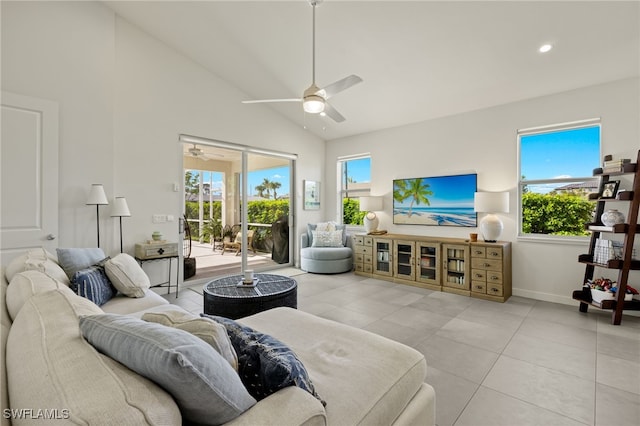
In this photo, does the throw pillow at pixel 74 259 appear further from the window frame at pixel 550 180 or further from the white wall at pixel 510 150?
the window frame at pixel 550 180

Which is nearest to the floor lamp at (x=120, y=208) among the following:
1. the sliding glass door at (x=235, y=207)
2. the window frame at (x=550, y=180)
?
the sliding glass door at (x=235, y=207)

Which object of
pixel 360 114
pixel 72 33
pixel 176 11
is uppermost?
pixel 176 11

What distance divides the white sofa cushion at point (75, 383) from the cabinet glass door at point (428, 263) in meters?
4.48

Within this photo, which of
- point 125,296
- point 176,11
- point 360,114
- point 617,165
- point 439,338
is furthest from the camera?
point 360,114

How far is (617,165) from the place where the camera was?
3.29 metres

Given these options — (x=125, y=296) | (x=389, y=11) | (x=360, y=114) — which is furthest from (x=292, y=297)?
(x=360, y=114)

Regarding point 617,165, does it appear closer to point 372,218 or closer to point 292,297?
point 372,218

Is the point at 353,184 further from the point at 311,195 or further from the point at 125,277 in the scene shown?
the point at 125,277

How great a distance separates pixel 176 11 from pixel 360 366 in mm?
4441

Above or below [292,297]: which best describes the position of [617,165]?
above

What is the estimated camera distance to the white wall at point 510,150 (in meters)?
3.55

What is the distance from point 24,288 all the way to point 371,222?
16.4 ft

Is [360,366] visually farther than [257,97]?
No

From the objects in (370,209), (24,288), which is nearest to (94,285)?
(24,288)
